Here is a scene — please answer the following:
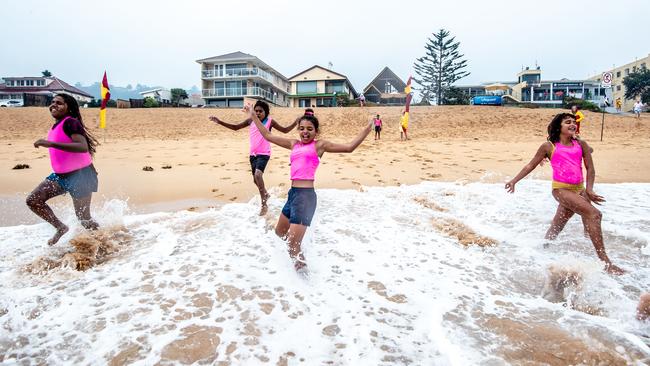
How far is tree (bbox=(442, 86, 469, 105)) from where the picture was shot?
4214 cm

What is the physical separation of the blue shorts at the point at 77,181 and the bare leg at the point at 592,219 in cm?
538

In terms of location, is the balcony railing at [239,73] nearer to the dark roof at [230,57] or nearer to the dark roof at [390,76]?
the dark roof at [230,57]

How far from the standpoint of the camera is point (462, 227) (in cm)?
523

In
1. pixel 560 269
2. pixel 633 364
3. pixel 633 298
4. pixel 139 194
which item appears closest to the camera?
pixel 633 364

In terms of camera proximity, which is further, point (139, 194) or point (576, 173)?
point (139, 194)

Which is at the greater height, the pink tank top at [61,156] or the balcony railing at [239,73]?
the balcony railing at [239,73]

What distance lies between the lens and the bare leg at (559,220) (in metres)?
4.29

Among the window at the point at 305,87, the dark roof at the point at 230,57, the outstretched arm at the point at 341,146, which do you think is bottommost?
the outstretched arm at the point at 341,146

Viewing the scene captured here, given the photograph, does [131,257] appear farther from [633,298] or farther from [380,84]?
A: [380,84]

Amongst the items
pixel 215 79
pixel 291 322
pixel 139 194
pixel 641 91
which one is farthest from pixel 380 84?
pixel 291 322

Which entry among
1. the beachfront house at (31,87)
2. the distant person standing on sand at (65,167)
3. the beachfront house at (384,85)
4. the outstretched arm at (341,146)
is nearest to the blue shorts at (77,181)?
the distant person standing on sand at (65,167)

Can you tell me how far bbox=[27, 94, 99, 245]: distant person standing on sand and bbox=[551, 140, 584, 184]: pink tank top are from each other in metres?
5.30

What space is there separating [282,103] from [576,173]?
193 feet

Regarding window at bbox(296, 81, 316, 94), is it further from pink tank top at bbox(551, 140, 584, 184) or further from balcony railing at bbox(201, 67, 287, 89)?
pink tank top at bbox(551, 140, 584, 184)
